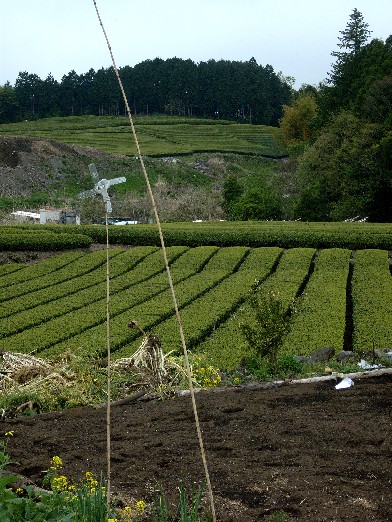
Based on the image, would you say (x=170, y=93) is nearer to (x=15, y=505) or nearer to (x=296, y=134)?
(x=296, y=134)

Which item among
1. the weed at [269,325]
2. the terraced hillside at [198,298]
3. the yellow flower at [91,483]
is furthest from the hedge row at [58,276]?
the yellow flower at [91,483]

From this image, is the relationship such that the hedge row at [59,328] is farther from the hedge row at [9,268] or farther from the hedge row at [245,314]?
the hedge row at [9,268]

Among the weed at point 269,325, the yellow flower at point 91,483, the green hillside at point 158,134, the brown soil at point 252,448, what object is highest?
the green hillside at point 158,134

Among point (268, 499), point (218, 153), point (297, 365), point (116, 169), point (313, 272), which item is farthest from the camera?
point (218, 153)

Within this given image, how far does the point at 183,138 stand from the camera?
292 feet

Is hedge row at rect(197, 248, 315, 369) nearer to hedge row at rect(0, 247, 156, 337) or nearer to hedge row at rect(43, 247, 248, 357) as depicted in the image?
hedge row at rect(43, 247, 248, 357)

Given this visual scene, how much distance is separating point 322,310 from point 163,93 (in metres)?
91.9

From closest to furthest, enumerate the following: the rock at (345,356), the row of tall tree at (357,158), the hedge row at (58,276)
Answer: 1. the rock at (345,356)
2. the hedge row at (58,276)
3. the row of tall tree at (357,158)

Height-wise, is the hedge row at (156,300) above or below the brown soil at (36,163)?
below

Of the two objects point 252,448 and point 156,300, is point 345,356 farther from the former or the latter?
point 156,300

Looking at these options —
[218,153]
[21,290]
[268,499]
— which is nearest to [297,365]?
[268,499]

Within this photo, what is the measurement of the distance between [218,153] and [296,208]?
3181 centimetres

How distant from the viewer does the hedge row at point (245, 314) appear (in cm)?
1534

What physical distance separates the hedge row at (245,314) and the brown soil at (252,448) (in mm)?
5510
